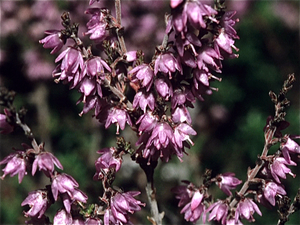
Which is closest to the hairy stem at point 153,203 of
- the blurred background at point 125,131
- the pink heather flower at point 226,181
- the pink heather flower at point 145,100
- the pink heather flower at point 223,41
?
the pink heather flower at point 226,181

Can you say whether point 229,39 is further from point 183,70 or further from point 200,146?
point 200,146

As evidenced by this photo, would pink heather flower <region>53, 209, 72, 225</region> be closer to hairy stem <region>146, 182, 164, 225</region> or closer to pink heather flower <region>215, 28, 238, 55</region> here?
hairy stem <region>146, 182, 164, 225</region>

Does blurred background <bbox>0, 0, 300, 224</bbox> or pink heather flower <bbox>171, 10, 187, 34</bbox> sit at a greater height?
pink heather flower <bbox>171, 10, 187, 34</bbox>

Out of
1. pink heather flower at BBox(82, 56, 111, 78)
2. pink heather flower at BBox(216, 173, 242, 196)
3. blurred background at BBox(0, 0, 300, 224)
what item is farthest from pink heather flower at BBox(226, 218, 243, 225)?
blurred background at BBox(0, 0, 300, 224)

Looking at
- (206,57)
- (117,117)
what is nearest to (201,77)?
(206,57)

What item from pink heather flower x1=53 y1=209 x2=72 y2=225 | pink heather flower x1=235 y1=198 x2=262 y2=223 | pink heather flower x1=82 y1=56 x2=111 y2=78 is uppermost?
pink heather flower x1=82 y1=56 x2=111 y2=78

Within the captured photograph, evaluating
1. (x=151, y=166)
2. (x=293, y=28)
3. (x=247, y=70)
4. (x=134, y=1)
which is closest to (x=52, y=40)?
(x=151, y=166)

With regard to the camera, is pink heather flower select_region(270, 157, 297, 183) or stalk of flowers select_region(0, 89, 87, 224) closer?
stalk of flowers select_region(0, 89, 87, 224)
